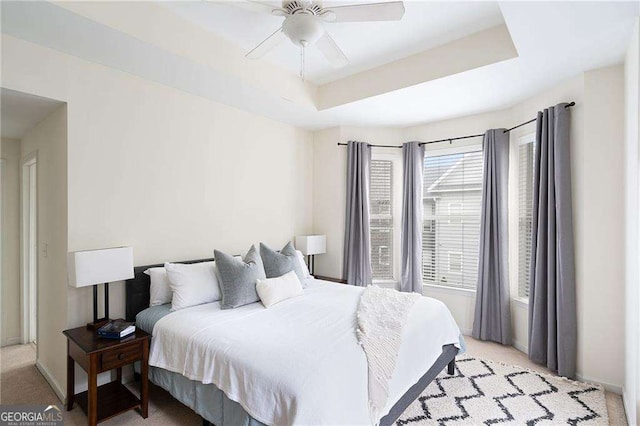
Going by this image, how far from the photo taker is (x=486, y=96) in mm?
3355

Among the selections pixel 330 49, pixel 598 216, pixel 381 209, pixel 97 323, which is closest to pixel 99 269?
pixel 97 323

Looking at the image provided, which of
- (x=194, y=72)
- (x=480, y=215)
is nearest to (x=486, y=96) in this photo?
(x=480, y=215)

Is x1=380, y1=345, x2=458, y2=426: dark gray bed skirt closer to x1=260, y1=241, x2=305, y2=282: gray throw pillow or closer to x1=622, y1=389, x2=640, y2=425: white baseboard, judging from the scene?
x1=622, y1=389, x2=640, y2=425: white baseboard

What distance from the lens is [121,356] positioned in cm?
222

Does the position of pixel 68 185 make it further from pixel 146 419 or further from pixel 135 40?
pixel 146 419

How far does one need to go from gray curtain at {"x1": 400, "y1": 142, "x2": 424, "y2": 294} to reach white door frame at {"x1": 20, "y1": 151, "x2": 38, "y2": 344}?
4310 mm

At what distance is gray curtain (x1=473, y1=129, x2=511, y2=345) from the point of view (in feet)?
11.9

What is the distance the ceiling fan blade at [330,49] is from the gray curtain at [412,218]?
2.15 metres

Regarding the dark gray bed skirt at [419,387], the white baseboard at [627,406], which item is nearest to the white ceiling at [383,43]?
the dark gray bed skirt at [419,387]

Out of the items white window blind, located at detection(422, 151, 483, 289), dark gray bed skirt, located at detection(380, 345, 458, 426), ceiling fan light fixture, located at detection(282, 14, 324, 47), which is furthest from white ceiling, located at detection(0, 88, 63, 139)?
white window blind, located at detection(422, 151, 483, 289)

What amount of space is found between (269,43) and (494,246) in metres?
3.11

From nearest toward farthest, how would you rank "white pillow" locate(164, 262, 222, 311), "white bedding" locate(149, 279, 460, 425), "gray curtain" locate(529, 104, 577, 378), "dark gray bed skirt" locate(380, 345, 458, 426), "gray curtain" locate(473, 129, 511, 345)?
1. "white bedding" locate(149, 279, 460, 425)
2. "dark gray bed skirt" locate(380, 345, 458, 426)
3. "white pillow" locate(164, 262, 222, 311)
4. "gray curtain" locate(529, 104, 577, 378)
5. "gray curtain" locate(473, 129, 511, 345)

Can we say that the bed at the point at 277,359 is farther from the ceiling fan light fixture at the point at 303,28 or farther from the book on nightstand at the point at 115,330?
the ceiling fan light fixture at the point at 303,28

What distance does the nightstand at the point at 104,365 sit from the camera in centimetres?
208
